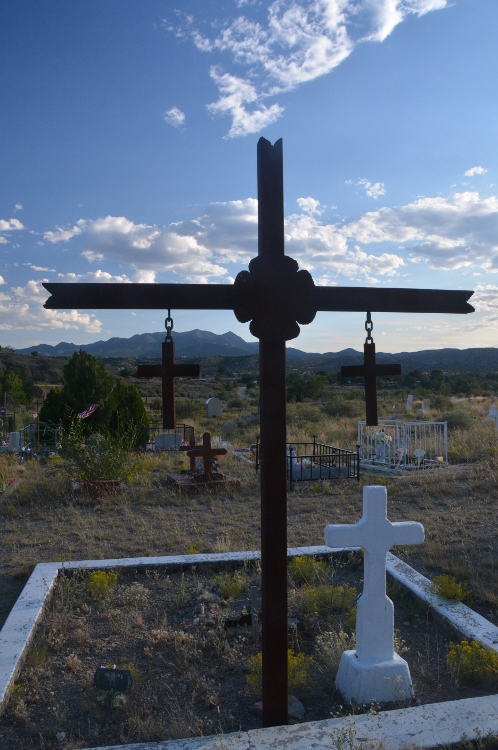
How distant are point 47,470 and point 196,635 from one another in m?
8.50

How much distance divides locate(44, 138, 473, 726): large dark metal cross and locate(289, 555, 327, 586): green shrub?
7.86ft

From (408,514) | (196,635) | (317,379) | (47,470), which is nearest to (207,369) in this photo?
(317,379)

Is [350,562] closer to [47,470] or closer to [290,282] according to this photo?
[290,282]

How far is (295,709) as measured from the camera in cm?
329

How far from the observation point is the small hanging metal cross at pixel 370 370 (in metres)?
3.49

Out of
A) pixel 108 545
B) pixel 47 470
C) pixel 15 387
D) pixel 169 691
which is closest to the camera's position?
pixel 169 691

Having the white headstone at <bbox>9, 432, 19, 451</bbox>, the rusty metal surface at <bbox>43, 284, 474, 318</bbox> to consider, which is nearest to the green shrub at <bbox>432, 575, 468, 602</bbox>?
the rusty metal surface at <bbox>43, 284, 474, 318</bbox>

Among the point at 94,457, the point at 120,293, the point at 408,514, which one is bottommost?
the point at 408,514

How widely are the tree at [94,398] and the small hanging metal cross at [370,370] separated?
11.8 metres

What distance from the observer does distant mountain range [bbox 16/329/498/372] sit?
71938 mm

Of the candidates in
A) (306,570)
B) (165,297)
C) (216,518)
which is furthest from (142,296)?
(216,518)

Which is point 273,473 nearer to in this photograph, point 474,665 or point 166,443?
point 474,665

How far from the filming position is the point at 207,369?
64312 mm

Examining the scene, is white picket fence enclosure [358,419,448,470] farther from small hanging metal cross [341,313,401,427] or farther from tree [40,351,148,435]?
small hanging metal cross [341,313,401,427]
